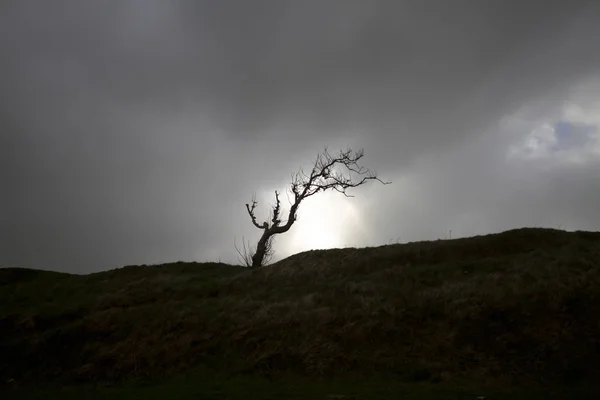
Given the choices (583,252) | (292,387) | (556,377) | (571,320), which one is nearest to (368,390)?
(292,387)

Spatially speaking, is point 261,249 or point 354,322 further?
point 261,249

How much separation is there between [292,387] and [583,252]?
18844 mm

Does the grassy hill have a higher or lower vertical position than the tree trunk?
lower

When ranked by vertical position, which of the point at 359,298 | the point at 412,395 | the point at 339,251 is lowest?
the point at 412,395

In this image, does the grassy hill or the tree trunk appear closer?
the grassy hill

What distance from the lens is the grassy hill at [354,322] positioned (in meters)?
16.3

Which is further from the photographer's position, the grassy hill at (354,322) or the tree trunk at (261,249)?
the tree trunk at (261,249)

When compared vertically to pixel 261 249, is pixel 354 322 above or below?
below

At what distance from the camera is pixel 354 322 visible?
19.3 m

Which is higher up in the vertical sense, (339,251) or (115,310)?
(339,251)

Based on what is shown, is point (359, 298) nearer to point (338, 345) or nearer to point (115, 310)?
point (338, 345)

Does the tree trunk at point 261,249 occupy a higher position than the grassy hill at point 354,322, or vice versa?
the tree trunk at point 261,249

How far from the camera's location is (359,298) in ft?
71.7

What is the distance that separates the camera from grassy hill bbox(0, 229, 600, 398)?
53.4 feet
